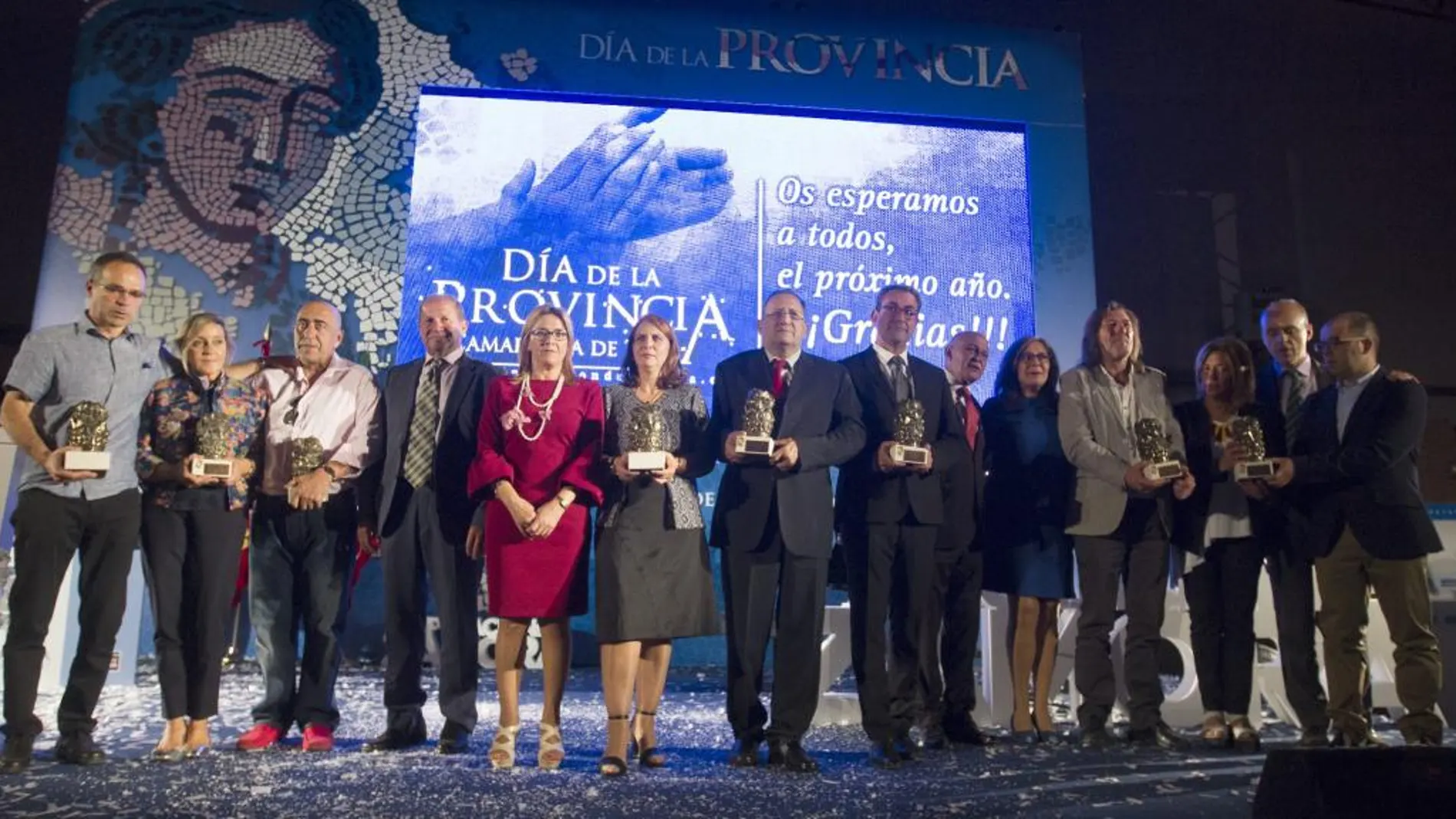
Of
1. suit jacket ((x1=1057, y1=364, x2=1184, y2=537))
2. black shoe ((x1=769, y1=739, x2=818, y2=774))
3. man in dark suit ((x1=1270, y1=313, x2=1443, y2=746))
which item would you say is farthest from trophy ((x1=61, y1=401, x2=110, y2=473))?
man in dark suit ((x1=1270, y1=313, x2=1443, y2=746))

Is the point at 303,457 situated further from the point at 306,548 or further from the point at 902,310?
the point at 902,310

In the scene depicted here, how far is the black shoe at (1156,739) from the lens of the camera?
12.9 feet

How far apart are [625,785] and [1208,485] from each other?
264 centimetres

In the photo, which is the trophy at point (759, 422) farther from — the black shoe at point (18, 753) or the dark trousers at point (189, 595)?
the black shoe at point (18, 753)

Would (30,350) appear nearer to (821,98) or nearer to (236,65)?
(236,65)

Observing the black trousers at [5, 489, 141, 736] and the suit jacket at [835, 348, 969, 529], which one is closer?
the black trousers at [5, 489, 141, 736]

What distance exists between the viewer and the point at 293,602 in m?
3.83

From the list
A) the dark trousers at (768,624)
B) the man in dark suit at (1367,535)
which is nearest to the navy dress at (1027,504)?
the man in dark suit at (1367,535)

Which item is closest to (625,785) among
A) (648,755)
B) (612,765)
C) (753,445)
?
(612,765)

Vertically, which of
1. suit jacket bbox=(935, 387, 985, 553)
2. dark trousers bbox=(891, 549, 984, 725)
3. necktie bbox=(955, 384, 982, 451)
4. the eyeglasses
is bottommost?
dark trousers bbox=(891, 549, 984, 725)

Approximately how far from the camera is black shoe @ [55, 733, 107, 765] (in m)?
3.36

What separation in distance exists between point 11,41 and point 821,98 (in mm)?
5564

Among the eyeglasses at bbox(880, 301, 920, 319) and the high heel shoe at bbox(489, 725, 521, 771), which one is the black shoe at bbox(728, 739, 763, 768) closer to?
the high heel shoe at bbox(489, 725, 521, 771)

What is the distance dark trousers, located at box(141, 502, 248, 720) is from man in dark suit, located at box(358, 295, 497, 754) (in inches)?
21.3
